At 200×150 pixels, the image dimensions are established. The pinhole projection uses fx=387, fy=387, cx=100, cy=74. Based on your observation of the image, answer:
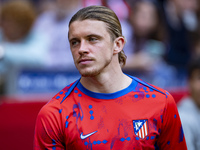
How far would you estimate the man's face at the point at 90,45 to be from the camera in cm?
279

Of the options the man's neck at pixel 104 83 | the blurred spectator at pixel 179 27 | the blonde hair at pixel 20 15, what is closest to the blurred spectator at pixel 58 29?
the blonde hair at pixel 20 15

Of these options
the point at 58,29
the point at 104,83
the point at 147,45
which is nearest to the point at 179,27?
the point at 147,45

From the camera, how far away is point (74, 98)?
2.93 meters

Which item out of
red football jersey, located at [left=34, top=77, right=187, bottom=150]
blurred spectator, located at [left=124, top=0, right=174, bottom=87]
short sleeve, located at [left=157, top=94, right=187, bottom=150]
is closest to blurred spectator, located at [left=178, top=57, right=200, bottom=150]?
short sleeve, located at [left=157, top=94, right=187, bottom=150]

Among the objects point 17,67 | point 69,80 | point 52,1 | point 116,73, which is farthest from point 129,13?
point 116,73

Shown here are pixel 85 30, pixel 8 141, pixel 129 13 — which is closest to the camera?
pixel 85 30

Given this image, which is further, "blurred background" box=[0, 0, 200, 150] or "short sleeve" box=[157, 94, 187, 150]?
"blurred background" box=[0, 0, 200, 150]

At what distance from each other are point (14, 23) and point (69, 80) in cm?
122

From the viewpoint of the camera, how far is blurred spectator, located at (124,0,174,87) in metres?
6.79

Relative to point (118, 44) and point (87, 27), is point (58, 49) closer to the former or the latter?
point (118, 44)

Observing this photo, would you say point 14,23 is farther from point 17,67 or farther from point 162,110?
point 162,110

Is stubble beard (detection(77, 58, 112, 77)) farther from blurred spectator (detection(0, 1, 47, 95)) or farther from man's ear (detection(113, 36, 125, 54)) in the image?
blurred spectator (detection(0, 1, 47, 95))

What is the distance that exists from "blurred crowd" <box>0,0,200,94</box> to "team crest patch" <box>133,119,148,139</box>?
10.1ft

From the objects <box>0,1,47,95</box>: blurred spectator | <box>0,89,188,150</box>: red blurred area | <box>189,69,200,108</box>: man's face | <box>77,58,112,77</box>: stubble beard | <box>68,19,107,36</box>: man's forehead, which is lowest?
<box>0,89,188,150</box>: red blurred area
